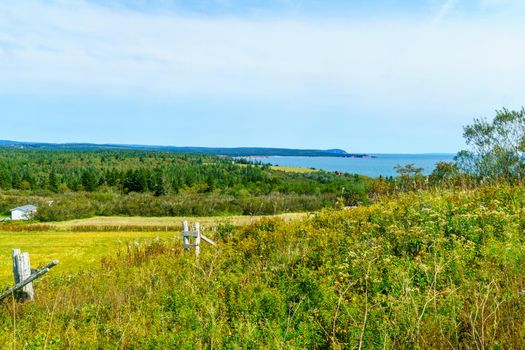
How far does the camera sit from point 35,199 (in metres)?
84.4

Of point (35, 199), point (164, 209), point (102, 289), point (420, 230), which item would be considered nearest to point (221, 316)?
point (420, 230)

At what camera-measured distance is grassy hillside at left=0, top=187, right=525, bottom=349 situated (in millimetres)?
3615

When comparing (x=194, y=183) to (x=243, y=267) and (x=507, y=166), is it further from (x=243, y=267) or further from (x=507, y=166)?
(x=243, y=267)

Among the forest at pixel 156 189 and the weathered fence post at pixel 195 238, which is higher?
the weathered fence post at pixel 195 238

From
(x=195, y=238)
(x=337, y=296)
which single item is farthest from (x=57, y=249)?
(x=337, y=296)

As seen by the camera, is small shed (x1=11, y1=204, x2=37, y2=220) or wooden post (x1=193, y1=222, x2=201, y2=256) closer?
wooden post (x1=193, y1=222, x2=201, y2=256)

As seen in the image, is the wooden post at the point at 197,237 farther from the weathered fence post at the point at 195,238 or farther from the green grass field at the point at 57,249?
the green grass field at the point at 57,249

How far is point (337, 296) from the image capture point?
5.05 metres

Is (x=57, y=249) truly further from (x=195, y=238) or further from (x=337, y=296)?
(x=337, y=296)

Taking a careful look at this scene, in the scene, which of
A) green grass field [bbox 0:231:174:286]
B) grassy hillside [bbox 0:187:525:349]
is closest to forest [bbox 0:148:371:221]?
grassy hillside [bbox 0:187:525:349]

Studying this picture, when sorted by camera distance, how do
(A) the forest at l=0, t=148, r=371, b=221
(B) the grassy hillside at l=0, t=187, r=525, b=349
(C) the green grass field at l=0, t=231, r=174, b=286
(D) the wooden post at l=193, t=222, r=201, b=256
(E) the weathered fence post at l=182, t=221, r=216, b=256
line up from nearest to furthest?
1. (B) the grassy hillside at l=0, t=187, r=525, b=349
2. (D) the wooden post at l=193, t=222, r=201, b=256
3. (E) the weathered fence post at l=182, t=221, r=216, b=256
4. (C) the green grass field at l=0, t=231, r=174, b=286
5. (A) the forest at l=0, t=148, r=371, b=221

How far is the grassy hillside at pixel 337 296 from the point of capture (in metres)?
3.62

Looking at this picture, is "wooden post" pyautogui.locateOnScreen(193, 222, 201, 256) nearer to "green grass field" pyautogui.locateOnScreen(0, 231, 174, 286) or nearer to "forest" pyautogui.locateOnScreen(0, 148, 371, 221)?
"forest" pyautogui.locateOnScreen(0, 148, 371, 221)

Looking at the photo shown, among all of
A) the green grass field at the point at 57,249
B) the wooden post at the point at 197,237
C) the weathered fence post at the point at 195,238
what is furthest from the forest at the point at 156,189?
the green grass field at the point at 57,249
